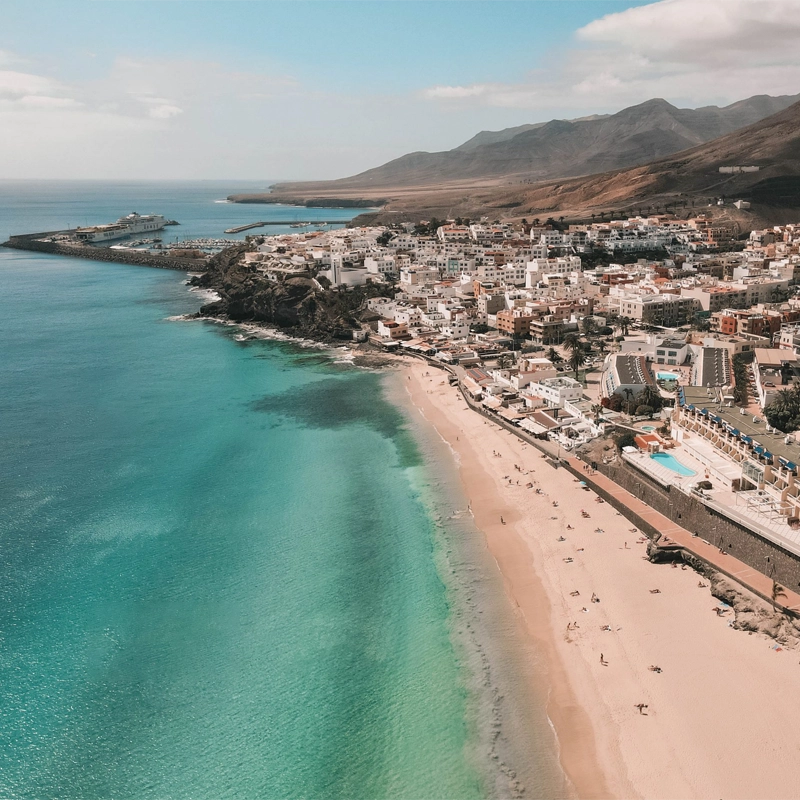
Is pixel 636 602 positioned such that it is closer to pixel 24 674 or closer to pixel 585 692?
pixel 585 692

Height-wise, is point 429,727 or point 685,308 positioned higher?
point 685,308

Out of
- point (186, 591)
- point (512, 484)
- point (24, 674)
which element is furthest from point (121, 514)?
point (512, 484)

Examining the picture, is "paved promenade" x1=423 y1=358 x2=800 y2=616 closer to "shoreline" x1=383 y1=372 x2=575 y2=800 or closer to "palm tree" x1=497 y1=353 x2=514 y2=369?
"shoreline" x1=383 y1=372 x2=575 y2=800

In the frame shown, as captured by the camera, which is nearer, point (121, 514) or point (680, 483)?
point (680, 483)

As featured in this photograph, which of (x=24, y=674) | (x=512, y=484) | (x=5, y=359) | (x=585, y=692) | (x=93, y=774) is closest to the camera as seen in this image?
(x=93, y=774)

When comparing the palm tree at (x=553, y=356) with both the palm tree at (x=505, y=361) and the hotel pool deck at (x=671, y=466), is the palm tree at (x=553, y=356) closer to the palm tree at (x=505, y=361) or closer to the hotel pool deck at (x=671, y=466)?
the palm tree at (x=505, y=361)
